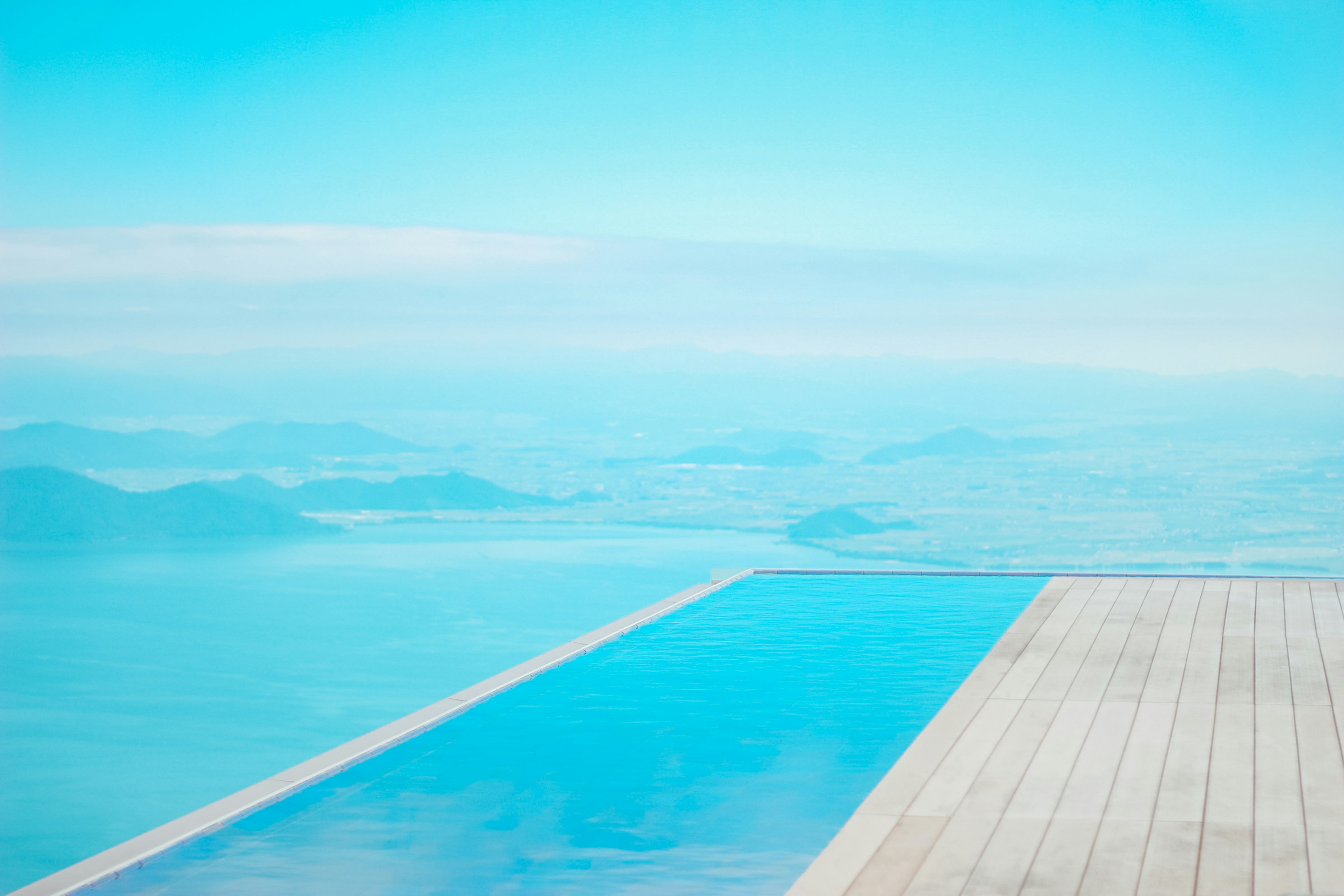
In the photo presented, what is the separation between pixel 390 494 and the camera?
28.5 m

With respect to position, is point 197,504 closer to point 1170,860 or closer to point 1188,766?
point 1188,766

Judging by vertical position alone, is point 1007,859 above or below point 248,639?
above

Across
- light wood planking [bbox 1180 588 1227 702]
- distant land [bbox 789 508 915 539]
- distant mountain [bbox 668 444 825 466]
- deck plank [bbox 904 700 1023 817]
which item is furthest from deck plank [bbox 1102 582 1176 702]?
distant mountain [bbox 668 444 825 466]

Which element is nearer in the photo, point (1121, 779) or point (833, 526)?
point (1121, 779)

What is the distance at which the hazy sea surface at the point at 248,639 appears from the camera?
1041 cm

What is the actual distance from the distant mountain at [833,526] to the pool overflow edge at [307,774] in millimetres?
19138

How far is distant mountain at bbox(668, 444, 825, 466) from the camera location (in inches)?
1144

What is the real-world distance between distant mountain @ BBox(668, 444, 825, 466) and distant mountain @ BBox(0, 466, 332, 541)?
842cm

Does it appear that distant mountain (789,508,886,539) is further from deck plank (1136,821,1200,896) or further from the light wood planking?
deck plank (1136,821,1200,896)

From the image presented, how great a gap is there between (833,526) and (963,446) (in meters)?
4.17

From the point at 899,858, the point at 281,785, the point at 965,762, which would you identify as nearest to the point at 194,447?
the point at 281,785

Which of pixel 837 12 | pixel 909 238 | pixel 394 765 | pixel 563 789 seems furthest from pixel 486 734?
pixel 909 238

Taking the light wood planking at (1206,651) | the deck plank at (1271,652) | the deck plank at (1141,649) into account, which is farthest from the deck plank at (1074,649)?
the deck plank at (1271,652)

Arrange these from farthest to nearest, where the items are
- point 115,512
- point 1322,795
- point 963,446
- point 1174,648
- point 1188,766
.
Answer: point 963,446
point 115,512
point 1174,648
point 1188,766
point 1322,795
